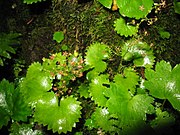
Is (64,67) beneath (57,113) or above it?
above

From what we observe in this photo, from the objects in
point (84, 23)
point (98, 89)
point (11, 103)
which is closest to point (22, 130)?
point (11, 103)

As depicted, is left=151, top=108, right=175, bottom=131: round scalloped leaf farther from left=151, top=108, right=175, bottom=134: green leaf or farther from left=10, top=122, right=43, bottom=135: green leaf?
left=10, top=122, right=43, bottom=135: green leaf

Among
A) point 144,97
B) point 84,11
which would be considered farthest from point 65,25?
point 144,97

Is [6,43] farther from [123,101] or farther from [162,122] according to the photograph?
[162,122]

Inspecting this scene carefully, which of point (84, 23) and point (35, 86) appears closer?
point (35, 86)

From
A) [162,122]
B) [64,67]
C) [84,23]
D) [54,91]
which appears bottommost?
[162,122]

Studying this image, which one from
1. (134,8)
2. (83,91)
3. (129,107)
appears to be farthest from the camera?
(83,91)
